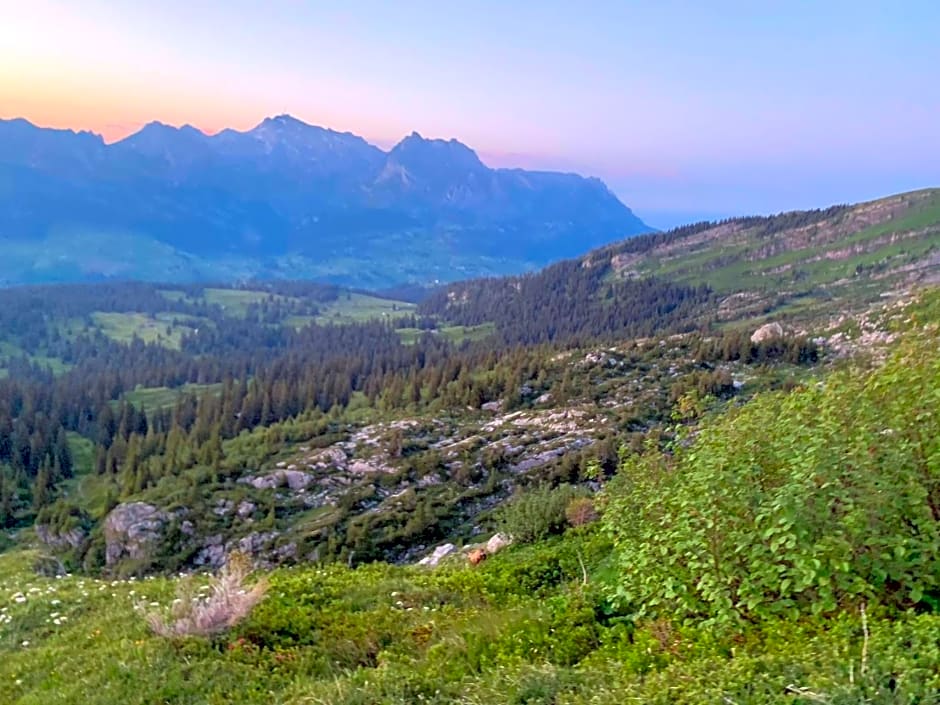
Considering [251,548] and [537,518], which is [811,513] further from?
[251,548]

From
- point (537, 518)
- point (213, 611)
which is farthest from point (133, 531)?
point (213, 611)

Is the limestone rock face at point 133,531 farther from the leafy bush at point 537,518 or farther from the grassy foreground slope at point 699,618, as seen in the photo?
the grassy foreground slope at point 699,618

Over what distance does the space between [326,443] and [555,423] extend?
33.0 m

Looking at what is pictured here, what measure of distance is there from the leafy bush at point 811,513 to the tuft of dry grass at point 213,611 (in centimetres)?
792

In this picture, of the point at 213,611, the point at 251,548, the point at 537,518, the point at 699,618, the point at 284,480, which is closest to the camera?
the point at 699,618

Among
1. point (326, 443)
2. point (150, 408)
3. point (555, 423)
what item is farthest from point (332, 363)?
point (555, 423)

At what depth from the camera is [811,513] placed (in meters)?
8.60

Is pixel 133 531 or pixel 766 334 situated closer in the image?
pixel 133 531

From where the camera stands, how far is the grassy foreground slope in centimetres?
773

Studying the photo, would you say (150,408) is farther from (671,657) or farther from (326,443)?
(671,657)

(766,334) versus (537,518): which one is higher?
(537,518)

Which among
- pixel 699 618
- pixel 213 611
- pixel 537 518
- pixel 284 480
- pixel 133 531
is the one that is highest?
pixel 699 618

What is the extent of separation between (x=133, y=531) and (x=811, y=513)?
73.2 meters

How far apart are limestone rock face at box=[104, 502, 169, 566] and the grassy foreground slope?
56.0 metres
